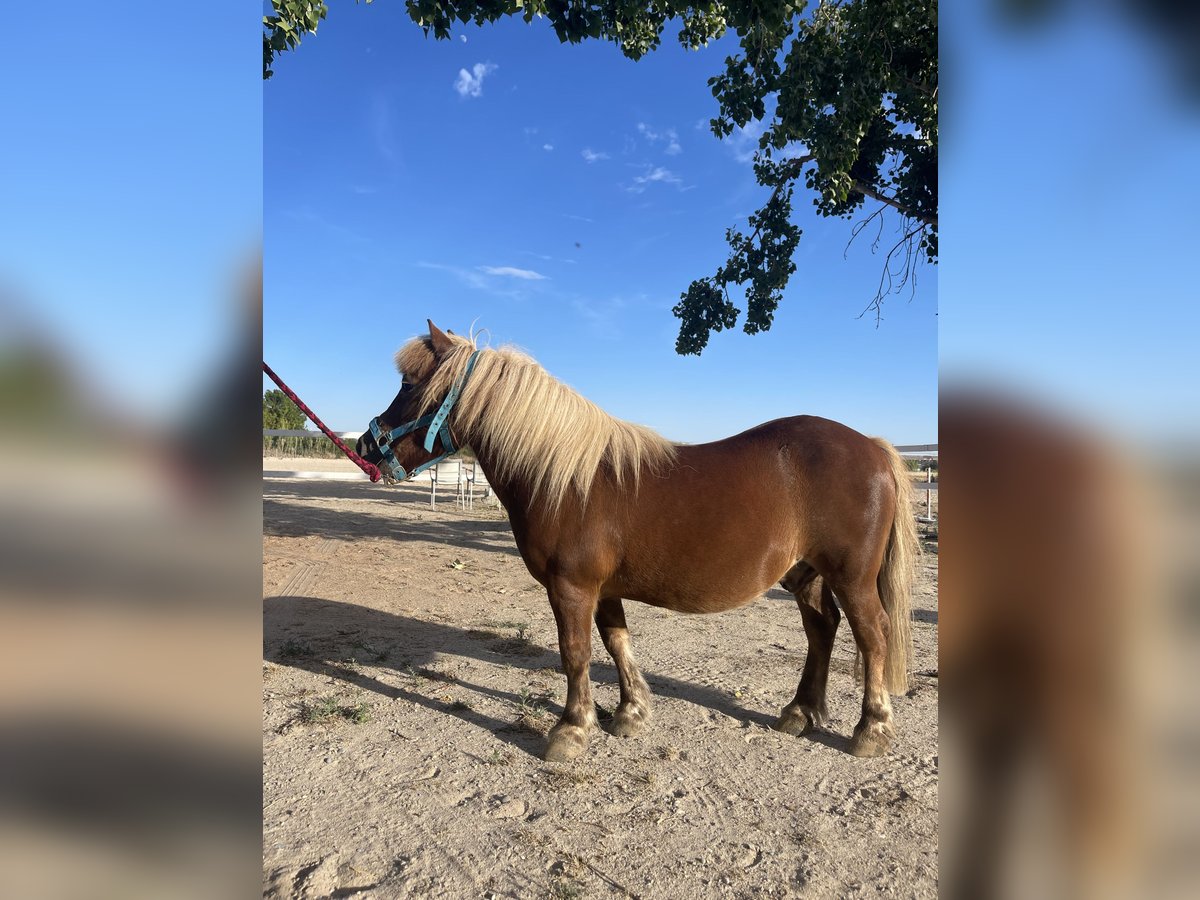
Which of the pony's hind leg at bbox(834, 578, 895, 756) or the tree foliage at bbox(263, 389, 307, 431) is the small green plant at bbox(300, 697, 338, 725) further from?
the tree foliage at bbox(263, 389, 307, 431)

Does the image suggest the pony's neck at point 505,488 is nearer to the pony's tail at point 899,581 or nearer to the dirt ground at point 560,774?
the dirt ground at point 560,774

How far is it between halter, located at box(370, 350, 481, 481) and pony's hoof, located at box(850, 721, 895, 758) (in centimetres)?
247

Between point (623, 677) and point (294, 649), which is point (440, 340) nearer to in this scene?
point (623, 677)

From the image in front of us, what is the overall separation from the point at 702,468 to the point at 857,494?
747 millimetres

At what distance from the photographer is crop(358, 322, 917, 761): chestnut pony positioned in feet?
9.61

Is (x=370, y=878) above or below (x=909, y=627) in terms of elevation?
below

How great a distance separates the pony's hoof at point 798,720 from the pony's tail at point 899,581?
1.31 feet

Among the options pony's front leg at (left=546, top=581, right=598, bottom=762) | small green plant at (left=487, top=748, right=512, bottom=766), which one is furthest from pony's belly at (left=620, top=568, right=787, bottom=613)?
small green plant at (left=487, top=748, right=512, bottom=766)

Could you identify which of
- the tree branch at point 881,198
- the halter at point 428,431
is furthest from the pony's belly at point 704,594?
the tree branch at point 881,198
